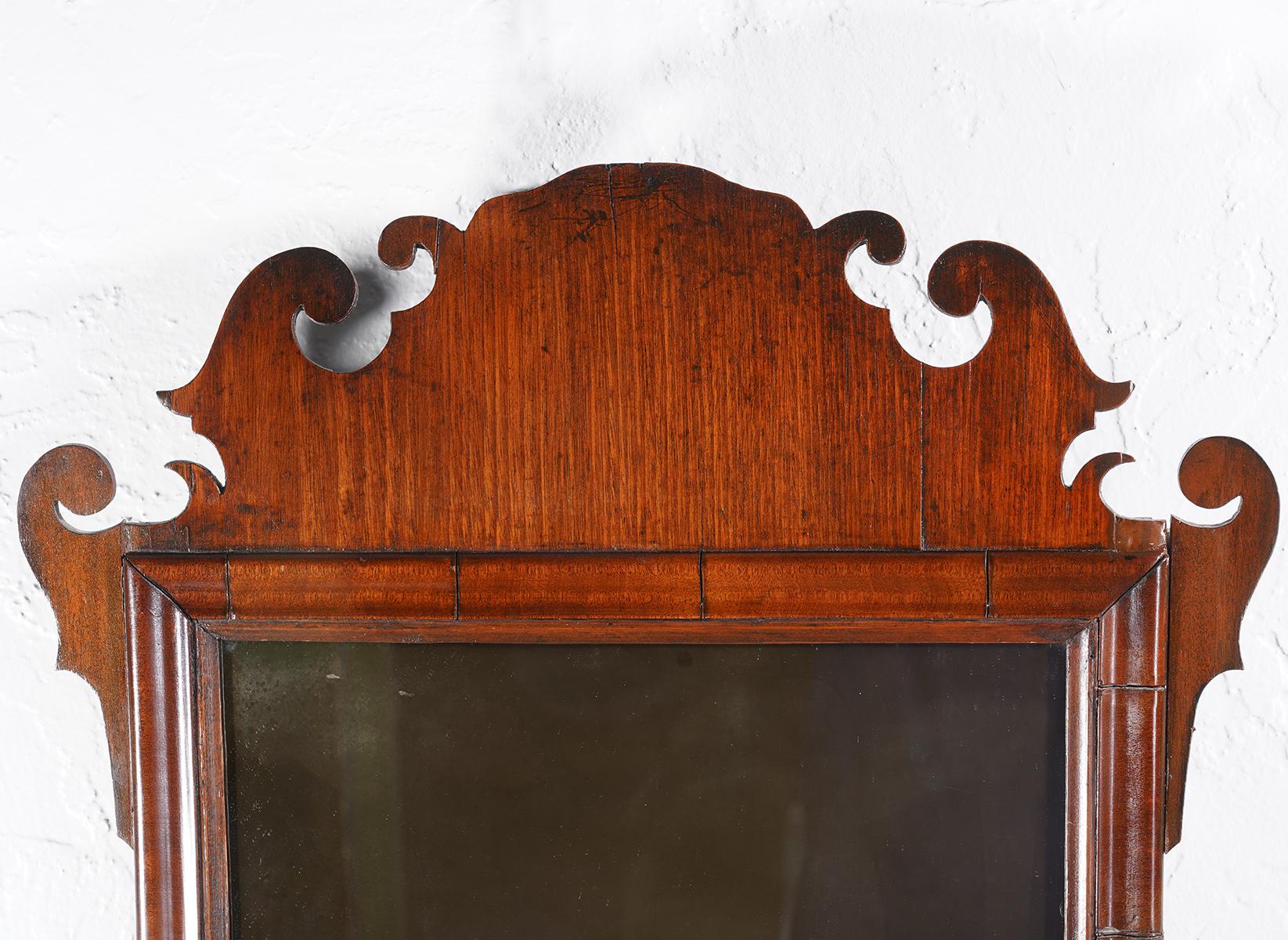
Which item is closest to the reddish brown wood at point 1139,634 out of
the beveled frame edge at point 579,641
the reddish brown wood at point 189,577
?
the beveled frame edge at point 579,641

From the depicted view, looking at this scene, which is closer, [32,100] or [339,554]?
[339,554]

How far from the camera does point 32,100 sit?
0.68 metres

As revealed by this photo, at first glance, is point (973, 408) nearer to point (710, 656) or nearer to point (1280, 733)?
point (710, 656)

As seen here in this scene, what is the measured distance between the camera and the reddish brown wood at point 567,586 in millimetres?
531

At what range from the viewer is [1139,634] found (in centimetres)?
51

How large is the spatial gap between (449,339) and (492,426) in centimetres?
6

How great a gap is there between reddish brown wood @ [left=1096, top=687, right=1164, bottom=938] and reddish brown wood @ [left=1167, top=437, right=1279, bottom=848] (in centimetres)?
1

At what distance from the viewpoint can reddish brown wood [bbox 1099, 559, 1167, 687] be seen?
51 cm

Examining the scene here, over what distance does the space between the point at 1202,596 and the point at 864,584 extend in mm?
187

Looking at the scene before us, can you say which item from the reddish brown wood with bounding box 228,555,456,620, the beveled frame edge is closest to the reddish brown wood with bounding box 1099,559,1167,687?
the beveled frame edge

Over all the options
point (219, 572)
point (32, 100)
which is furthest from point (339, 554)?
point (32, 100)

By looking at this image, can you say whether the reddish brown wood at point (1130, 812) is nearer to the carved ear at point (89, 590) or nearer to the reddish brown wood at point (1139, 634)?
the reddish brown wood at point (1139, 634)

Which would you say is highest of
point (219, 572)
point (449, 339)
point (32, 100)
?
point (32, 100)

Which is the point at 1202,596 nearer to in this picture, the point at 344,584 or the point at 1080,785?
the point at 1080,785
